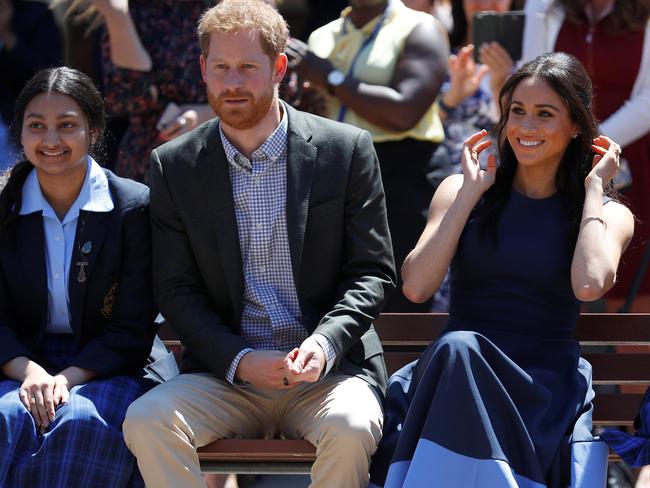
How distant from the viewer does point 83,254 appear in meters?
4.99

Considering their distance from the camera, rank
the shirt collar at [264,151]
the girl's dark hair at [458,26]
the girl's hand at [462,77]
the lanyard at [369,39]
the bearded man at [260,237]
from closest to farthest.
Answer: the bearded man at [260,237] < the shirt collar at [264,151] < the lanyard at [369,39] < the girl's hand at [462,77] < the girl's dark hair at [458,26]

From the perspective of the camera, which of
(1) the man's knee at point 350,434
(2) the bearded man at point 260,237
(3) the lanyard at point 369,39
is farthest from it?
(3) the lanyard at point 369,39

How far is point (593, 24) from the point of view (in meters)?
6.07

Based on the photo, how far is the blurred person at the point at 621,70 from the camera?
600cm

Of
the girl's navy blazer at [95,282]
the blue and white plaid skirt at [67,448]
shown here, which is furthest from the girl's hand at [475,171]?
the blue and white plaid skirt at [67,448]

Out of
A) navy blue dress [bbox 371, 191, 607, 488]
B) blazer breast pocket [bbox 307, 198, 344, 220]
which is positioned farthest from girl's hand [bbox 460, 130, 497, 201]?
blazer breast pocket [bbox 307, 198, 344, 220]

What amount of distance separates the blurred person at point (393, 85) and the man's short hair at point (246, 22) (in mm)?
1057

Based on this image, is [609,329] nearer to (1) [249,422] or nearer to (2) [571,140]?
(2) [571,140]

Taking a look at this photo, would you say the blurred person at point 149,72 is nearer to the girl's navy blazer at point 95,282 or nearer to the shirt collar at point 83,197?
the shirt collar at point 83,197

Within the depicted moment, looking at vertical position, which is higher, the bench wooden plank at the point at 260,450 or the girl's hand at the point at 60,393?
the girl's hand at the point at 60,393

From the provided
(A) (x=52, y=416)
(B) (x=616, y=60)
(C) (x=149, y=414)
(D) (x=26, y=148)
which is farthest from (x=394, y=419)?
(B) (x=616, y=60)

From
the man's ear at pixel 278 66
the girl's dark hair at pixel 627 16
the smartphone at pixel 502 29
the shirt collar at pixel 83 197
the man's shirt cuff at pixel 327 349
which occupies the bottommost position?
the man's shirt cuff at pixel 327 349

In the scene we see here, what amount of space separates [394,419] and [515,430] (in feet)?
1.52

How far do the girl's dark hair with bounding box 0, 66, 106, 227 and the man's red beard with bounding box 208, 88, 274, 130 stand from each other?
538mm
